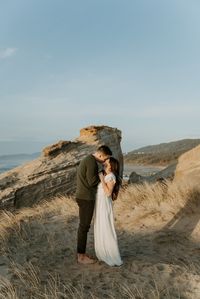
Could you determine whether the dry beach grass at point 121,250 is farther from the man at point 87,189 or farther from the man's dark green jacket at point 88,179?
the man's dark green jacket at point 88,179

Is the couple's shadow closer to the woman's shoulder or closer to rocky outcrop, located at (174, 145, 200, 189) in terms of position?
rocky outcrop, located at (174, 145, 200, 189)

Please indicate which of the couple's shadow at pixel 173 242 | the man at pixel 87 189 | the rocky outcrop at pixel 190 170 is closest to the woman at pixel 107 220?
the man at pixel 87 189

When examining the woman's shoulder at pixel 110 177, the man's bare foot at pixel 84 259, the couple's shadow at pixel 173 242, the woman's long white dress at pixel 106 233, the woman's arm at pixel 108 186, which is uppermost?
the woman's shoulder at pixel 110 177

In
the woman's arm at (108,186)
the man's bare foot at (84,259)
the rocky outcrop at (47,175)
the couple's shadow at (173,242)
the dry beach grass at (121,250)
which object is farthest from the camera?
the rocky outcrop at (47,175)

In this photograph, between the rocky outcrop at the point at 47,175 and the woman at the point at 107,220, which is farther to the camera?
the rocky outcrop at the point at 47,175

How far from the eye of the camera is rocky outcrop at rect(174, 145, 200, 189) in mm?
12402

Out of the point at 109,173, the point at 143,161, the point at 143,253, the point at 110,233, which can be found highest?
the point at 109,173

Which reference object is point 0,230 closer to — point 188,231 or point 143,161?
point 188,231

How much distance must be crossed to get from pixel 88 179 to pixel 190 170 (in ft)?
17.5

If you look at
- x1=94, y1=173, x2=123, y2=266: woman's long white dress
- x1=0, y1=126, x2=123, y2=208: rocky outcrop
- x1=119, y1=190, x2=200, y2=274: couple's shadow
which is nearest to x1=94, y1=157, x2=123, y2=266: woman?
x1=94, y1=173, x2=123, y2=266: woman's long white dress

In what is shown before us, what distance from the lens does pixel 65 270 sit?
848 centimetres

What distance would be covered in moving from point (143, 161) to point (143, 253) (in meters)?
43.8

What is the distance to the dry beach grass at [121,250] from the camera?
24.2ft

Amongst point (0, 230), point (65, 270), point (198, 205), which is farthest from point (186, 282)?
point (0, 230)
